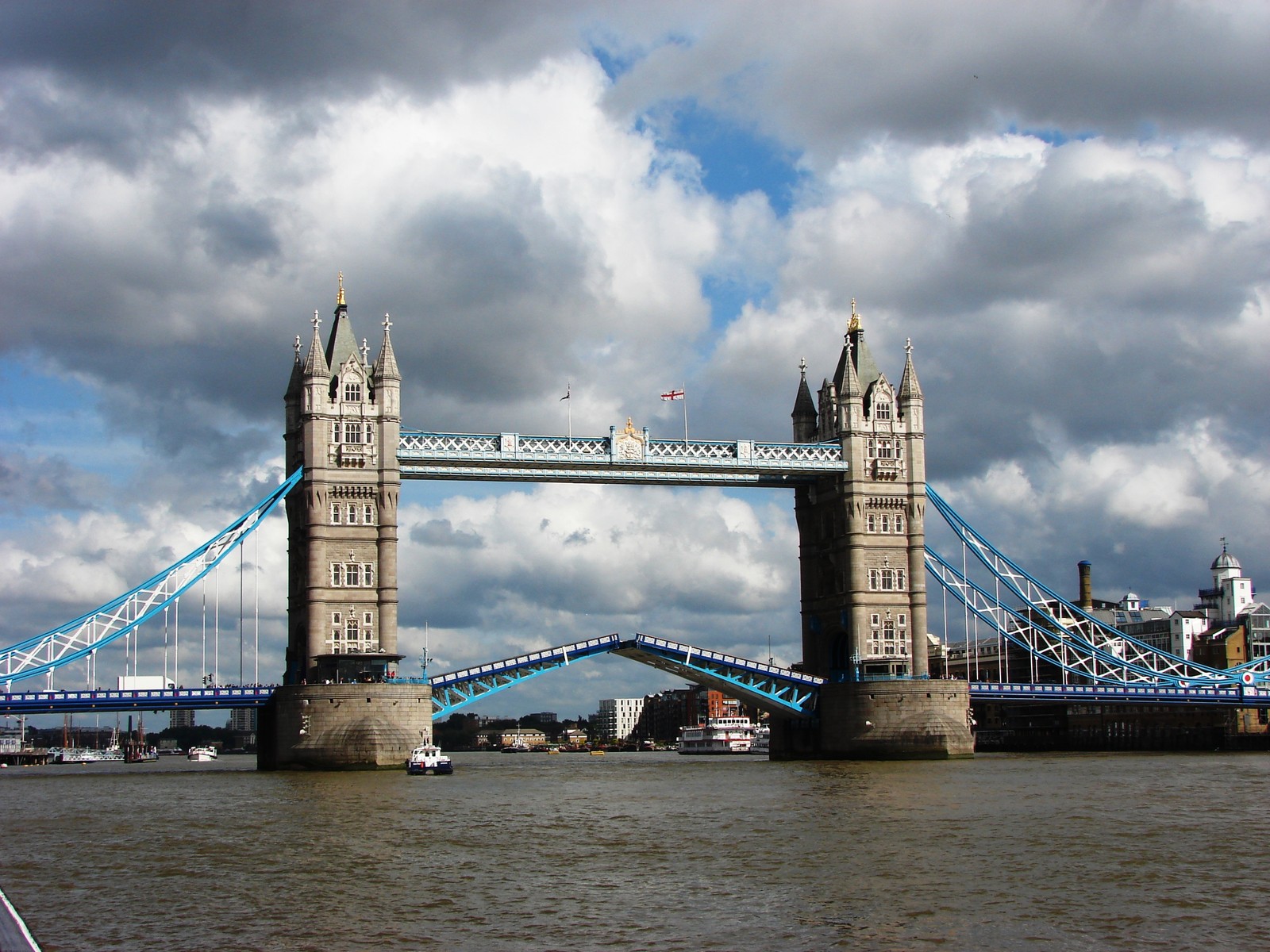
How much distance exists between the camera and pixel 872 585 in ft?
333

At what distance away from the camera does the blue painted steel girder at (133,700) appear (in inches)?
3383

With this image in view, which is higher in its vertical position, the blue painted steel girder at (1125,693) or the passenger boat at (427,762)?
the blue painted steel girder at (1125,693)

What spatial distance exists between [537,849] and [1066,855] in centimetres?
1445

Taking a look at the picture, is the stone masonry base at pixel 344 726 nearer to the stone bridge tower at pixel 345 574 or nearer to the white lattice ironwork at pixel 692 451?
the stone bridge tower at pixel 345 574

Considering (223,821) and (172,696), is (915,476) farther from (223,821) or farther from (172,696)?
(223,821)

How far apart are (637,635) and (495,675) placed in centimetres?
929

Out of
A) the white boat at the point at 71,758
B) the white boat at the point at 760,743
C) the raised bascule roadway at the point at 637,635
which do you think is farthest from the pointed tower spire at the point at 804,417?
the white boat at the point at 71,758

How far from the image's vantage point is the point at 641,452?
98000 millimetres

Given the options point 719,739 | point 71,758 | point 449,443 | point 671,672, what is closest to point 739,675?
point 671,672

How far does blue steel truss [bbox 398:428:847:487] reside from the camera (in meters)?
94.6

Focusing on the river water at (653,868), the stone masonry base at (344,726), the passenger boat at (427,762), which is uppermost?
the stone masonry base at (344,726)

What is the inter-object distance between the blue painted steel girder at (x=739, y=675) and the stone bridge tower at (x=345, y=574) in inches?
651

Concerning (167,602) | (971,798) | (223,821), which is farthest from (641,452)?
(223,821)

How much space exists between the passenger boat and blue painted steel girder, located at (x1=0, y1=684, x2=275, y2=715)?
10.5 metres
